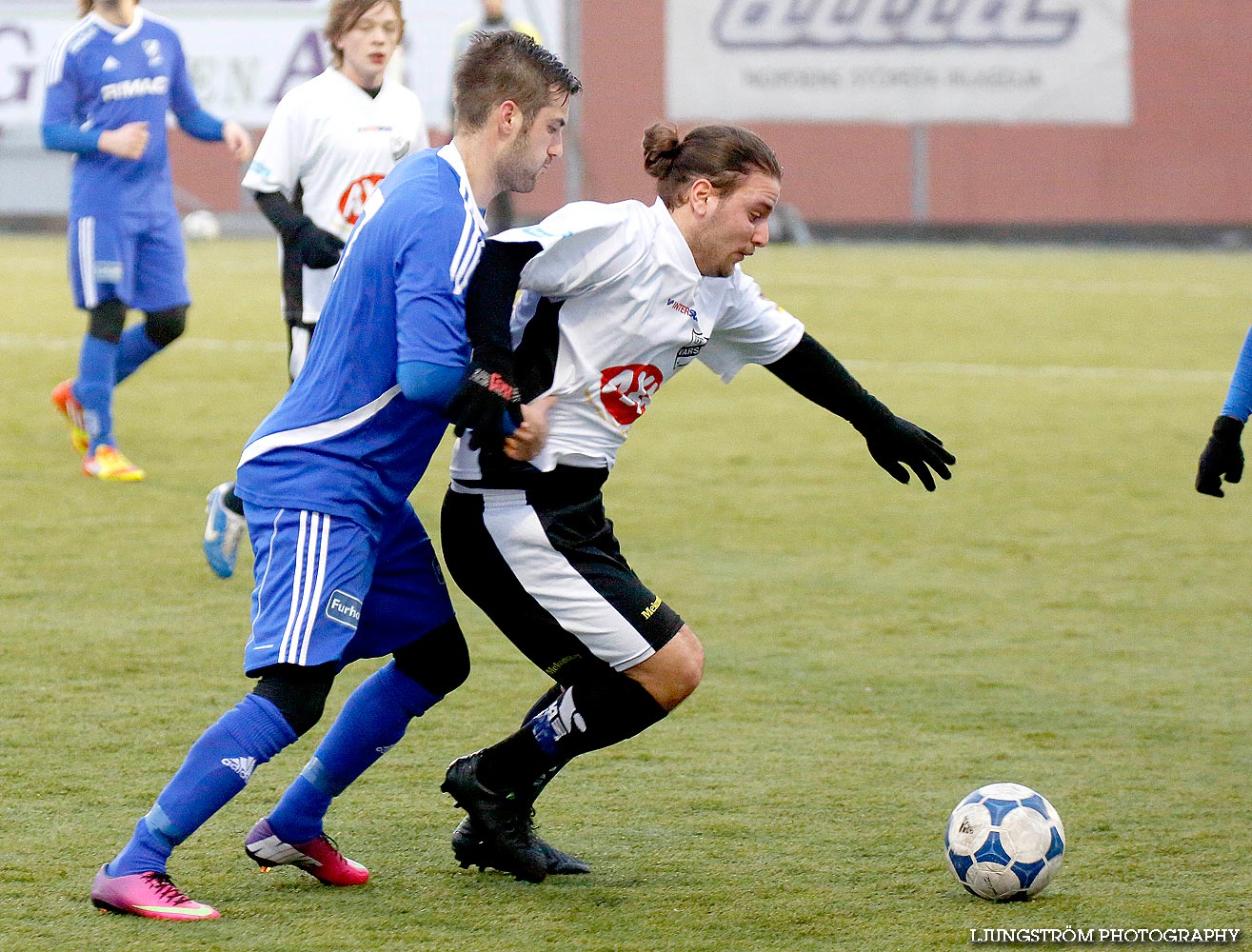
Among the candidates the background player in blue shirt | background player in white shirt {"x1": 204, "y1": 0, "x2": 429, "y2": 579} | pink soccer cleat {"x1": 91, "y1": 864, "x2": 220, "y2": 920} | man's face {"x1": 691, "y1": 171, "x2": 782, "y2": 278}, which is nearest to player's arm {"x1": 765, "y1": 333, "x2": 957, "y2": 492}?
man's face {"x1": 691, "y1": 171, "x2": 782, "y2": 278}

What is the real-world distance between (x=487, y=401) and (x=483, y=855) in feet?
3.40

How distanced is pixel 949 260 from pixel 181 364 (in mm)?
10200

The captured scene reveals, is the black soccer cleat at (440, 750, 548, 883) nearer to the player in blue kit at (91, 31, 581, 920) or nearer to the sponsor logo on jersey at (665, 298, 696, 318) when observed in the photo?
the player in blue kit at (91, 31, 581, 920)

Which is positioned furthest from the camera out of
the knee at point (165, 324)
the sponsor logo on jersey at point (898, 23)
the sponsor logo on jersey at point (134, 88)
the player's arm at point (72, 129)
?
the sponsor logo on jersey at point (898, 23)

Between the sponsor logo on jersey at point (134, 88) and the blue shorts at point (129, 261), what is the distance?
535 mm

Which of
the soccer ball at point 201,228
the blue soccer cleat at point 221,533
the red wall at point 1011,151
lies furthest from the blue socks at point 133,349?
the soccer ball at point 201,228

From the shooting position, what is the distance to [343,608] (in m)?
3.37

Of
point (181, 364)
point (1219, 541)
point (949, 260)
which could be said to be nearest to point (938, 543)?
point (1219, 541)

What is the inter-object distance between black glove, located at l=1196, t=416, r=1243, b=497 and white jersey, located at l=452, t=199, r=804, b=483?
168 cm

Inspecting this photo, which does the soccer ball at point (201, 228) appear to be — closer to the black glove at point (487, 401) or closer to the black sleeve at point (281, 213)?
the black sleeve at point (281, 213)

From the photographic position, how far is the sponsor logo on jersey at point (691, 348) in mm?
3725

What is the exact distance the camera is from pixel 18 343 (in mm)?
12562

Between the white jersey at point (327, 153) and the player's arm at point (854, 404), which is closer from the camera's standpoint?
the player's arm at point (854, 404)

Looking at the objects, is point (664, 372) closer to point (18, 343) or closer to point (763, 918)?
point (763, 918)
